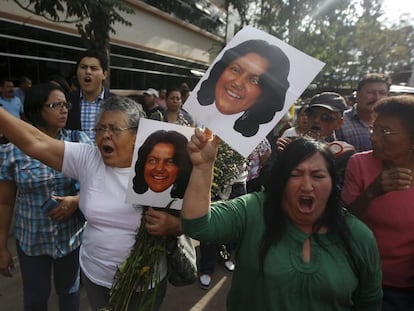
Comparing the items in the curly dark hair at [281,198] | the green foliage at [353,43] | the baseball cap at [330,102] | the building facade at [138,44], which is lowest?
the curly dark hair at [281,198]

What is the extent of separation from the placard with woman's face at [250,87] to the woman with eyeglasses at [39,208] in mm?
1073

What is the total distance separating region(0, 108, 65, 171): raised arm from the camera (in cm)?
152

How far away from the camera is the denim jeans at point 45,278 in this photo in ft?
6.68

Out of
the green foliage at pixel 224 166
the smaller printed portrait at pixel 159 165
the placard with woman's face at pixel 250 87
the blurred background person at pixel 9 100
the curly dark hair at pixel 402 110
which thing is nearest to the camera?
the placard with woman's face at pixel 250 87

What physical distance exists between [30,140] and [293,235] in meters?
1.24

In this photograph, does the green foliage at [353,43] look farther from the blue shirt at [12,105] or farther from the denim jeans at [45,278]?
the denim jeans at [45,278]

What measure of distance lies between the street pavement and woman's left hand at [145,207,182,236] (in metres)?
1.63

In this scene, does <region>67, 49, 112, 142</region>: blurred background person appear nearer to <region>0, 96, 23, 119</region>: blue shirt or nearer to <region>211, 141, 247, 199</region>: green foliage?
<region>211, 141, 247, 199</region>: green foliage

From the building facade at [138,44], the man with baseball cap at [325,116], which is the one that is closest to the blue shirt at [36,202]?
the man with baseball cap at [325,116]

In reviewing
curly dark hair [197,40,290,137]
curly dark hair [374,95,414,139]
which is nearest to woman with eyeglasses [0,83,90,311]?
curly dark hair [197,40,290,137]

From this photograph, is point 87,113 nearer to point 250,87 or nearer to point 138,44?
point 250,87

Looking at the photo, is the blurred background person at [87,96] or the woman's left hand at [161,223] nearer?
the woman's left hand at [161,223]

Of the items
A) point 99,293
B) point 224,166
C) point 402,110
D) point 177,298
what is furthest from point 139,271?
point 177,298

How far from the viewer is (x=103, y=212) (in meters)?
1.61
